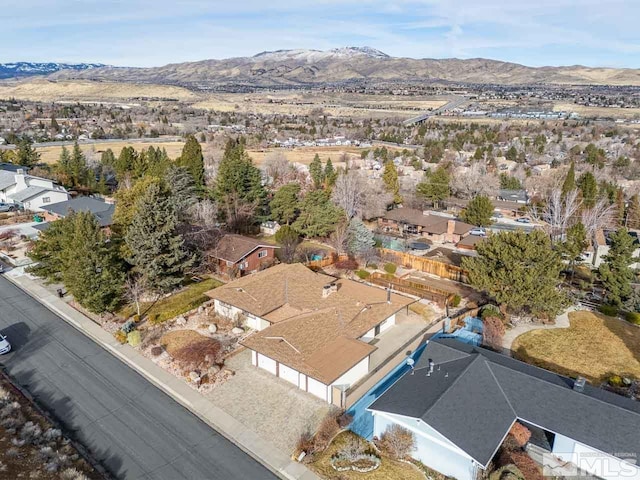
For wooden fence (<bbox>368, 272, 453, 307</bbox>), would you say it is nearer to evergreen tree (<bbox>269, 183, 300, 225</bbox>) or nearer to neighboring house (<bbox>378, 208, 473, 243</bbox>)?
neighboring house (<bbox>378, 208, 473, 243</bbox>)

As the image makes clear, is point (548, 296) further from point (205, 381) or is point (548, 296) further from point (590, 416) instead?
point (205, 381)

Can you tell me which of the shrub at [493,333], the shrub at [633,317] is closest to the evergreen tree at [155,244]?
the shrub at [493,333]

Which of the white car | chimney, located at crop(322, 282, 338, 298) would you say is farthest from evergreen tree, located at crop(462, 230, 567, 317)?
the white car

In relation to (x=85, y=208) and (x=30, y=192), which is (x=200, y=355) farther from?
(x=30, y=192)

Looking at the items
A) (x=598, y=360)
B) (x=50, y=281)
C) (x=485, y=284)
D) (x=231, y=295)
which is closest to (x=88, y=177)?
(x=50, y=281)

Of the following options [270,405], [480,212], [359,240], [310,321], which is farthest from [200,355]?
[480,212]

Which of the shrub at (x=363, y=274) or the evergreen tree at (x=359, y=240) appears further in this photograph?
the evergreen tree at (x=359, y=240)

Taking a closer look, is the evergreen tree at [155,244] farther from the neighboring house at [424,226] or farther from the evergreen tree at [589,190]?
the evergreen tree at [589,190]
